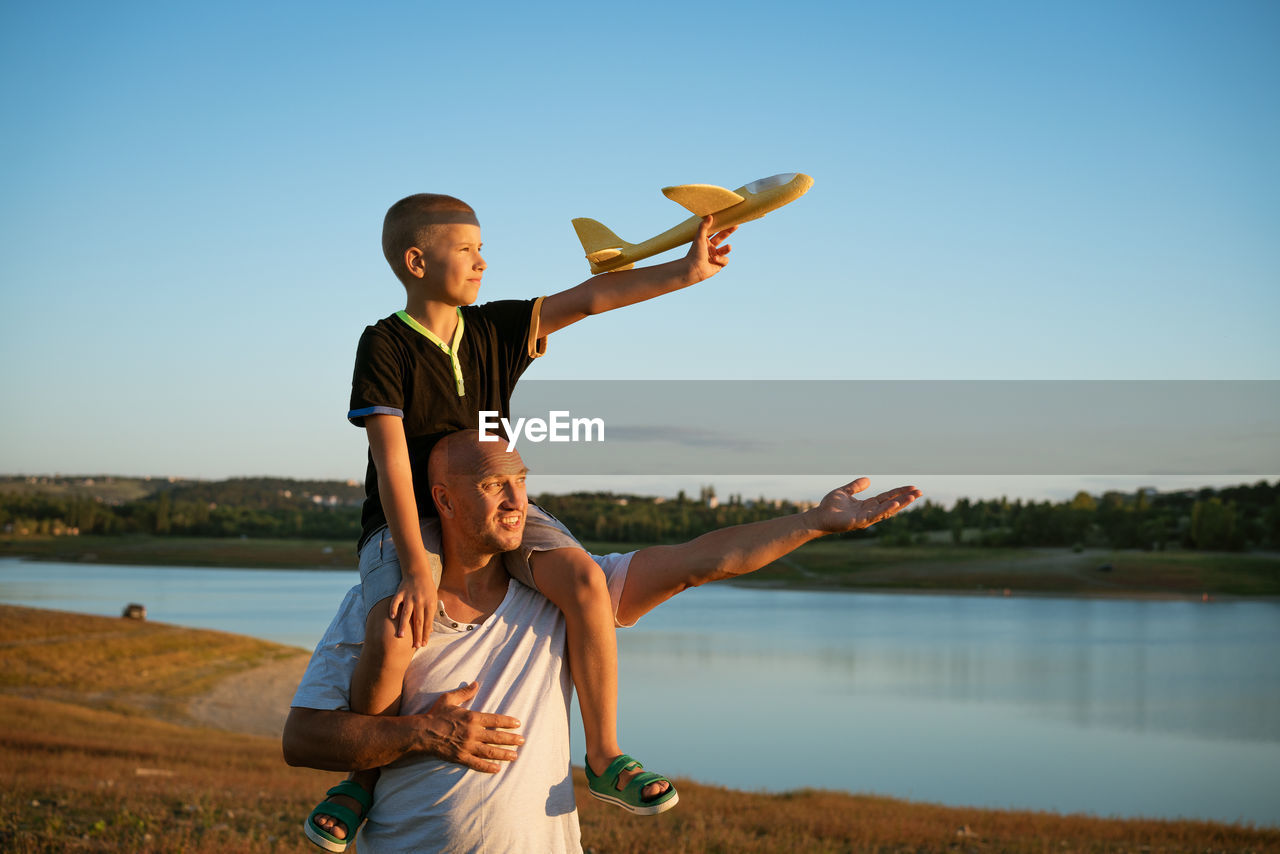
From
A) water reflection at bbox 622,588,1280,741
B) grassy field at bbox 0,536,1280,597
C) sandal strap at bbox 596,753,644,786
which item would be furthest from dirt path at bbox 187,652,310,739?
grassy field at bbox 0,536,1280,597

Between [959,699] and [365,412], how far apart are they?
31.7m

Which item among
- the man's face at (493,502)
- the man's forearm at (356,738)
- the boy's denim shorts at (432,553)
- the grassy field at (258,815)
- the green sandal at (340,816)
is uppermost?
the man's face at (493,502)

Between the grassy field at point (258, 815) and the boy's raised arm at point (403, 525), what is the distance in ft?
12.9

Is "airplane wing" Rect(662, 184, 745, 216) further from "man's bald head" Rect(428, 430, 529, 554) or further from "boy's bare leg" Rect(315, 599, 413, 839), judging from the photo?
"boy's bare leg" Rect(315, 599, 413, 839)

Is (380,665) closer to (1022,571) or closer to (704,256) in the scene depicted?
(704,256)

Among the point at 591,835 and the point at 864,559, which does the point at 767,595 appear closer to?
the point at 864,559

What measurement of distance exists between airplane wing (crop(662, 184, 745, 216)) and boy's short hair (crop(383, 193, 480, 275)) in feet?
2.00

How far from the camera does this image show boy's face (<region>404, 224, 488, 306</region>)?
2.95 meters

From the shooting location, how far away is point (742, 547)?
2854mm

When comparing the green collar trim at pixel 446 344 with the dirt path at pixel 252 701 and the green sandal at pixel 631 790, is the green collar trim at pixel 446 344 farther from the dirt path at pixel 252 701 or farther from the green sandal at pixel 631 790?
the dirt path at pixel 252 701

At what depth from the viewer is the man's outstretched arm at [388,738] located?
8.52 feet

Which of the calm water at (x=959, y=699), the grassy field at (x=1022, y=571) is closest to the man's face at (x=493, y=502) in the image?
the calm water at (x=959, y=699)

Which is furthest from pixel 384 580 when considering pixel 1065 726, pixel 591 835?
pixel 1065 726

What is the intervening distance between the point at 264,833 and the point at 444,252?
16.7ft
